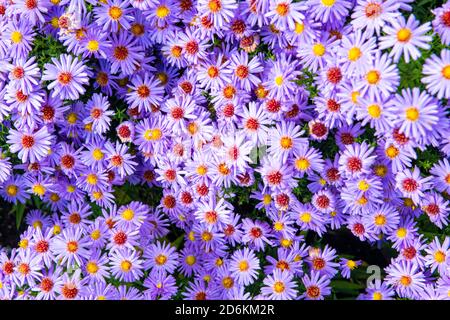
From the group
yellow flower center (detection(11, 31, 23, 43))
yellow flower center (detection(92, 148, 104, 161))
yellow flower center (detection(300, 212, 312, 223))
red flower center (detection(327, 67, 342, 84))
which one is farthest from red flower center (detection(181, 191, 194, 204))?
yellow flower center (detection(11, 31, 23, 43))

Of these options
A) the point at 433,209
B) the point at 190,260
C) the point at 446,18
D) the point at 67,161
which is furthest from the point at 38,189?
the point at 446,18

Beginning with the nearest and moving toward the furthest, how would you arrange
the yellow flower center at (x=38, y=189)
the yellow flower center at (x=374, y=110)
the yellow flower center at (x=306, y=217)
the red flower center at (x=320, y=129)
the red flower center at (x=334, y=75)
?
the yellow flower center at (x=374, y=110)
the red flower center at (x=334, y=75)
the red flower center at (x=320, y=129)
the yellow flower center at (x=306, y=217)
the yellow flower center at (x=38, y=189)

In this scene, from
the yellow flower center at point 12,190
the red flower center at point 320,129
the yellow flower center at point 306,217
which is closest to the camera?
the red flower center at point 320,129

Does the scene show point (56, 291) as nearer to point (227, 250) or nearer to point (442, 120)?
point (227, 250)

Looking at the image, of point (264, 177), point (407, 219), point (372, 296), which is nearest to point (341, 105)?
point (264, 177)

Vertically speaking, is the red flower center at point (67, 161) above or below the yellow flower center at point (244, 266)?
above

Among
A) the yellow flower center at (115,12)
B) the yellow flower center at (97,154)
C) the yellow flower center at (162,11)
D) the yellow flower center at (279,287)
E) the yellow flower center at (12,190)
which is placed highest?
the yellow flower center at (162,11)

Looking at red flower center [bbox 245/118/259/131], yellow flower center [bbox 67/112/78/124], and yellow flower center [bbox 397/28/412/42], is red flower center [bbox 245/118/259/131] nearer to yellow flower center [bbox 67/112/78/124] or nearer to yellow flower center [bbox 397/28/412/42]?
yellow flower center [bbox 397/28/412/42]

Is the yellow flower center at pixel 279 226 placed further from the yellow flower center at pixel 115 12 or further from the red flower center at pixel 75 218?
the yellow flower center at pixel 115 12

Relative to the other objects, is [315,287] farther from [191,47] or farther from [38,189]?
[38,189]

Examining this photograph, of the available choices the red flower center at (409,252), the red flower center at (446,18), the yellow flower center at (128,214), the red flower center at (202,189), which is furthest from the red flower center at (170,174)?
the red flower center at (446,18)
